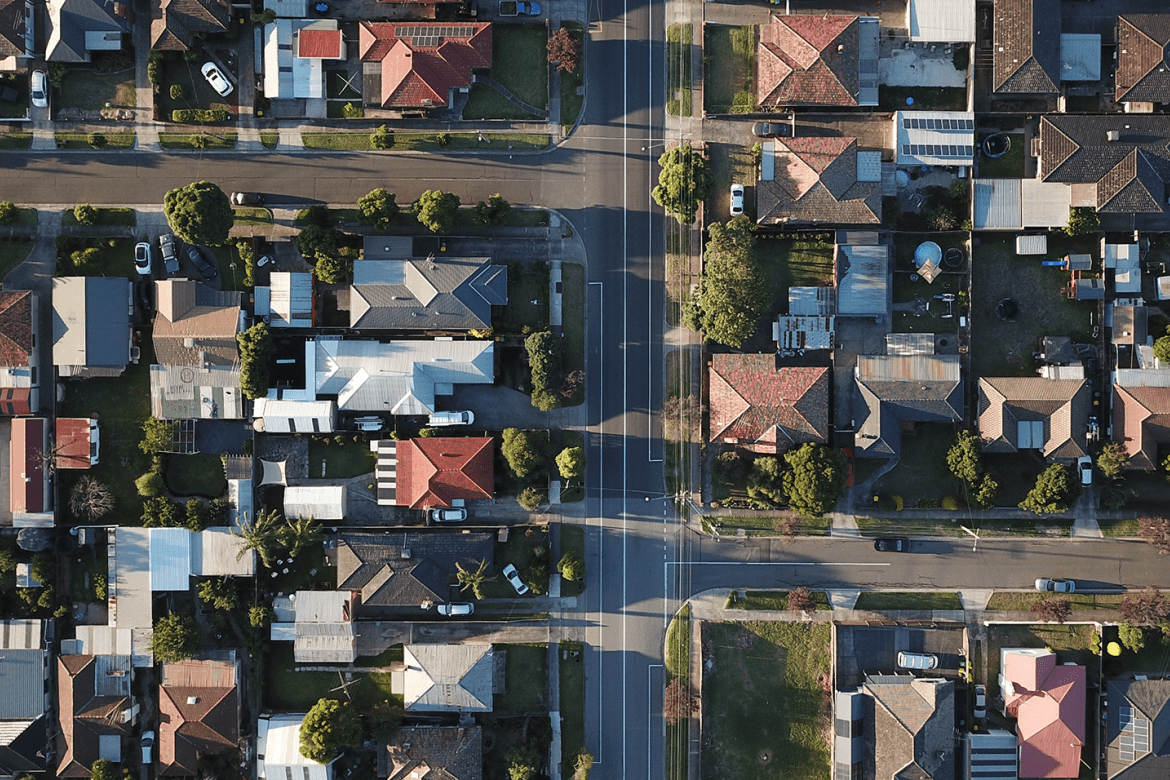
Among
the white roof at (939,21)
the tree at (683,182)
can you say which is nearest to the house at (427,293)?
the tree at (683,182)

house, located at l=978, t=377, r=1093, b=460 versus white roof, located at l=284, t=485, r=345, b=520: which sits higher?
house, located at l=978, t=377, r=1093, b=460

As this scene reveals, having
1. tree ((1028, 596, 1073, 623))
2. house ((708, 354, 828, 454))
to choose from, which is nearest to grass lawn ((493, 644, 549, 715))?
house ((708, 354, 828, 454))

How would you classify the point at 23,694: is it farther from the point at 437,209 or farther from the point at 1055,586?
the point at 1055,586

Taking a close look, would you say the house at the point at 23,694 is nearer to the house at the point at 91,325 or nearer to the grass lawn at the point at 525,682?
the house at the point at 91,325

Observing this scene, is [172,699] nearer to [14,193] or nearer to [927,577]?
[14,193]

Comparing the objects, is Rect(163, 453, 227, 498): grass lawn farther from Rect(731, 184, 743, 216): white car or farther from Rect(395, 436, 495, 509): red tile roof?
Rect(731, 184, 743, 216): white car

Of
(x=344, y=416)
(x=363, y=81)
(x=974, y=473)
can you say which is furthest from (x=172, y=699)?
(x=974, y=473)

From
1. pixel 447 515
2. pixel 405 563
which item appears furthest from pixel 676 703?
pixel 405 563
